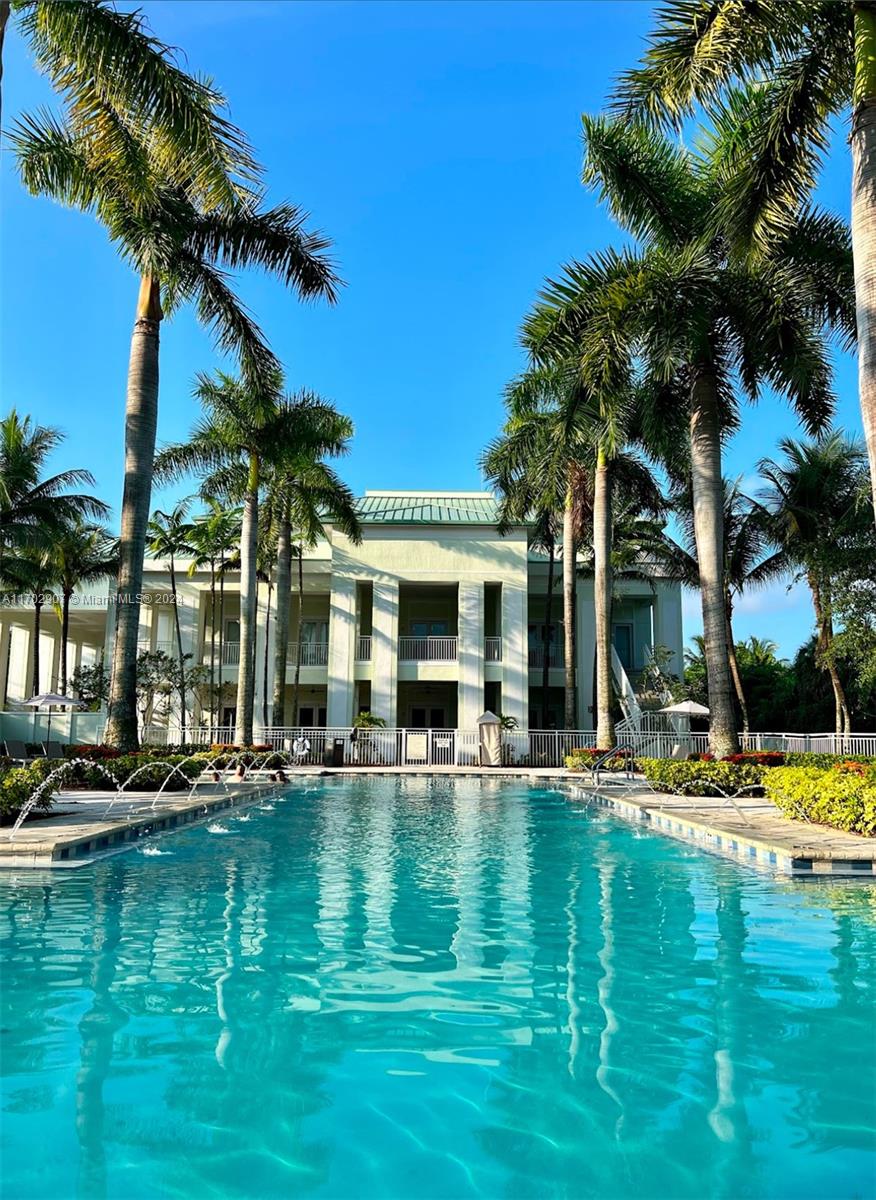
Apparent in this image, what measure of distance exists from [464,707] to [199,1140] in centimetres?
→ 2738

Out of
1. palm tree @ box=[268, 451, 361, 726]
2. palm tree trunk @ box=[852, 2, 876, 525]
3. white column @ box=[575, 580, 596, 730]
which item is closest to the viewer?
palm tree trunk @ box=[852, 2, 876, 525]

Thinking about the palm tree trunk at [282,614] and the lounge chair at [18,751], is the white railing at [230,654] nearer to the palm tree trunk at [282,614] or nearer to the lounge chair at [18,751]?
the palm tree trunk at [282,614]

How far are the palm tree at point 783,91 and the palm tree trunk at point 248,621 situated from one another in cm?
1568

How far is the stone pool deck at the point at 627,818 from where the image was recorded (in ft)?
28.3

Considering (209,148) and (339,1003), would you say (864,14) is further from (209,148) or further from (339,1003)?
(339,1003)

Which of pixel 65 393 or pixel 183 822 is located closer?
pixel 183 822

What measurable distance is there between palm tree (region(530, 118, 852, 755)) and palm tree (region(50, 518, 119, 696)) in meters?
20.0

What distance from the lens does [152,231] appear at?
15219 mm

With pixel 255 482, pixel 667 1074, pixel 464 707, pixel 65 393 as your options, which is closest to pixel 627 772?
pixel 464 707

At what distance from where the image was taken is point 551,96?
12016 mm

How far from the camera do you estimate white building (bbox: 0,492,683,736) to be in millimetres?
31047

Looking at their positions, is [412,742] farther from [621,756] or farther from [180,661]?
[180,661]

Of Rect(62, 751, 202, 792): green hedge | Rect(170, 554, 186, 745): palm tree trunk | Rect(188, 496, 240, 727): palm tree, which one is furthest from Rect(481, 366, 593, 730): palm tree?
Rect(170, 554, 186, 745): palm tree trunk

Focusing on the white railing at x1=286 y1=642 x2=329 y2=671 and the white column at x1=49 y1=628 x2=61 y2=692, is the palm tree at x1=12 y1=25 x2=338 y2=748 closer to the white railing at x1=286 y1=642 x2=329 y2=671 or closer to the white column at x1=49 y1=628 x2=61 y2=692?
the white railing at x1=286 y1=642 x2=329 y2=671
